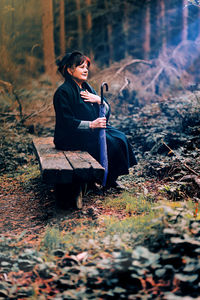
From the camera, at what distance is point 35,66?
7.26 meters

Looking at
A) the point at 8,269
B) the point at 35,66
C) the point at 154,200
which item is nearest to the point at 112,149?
the point at 154,200

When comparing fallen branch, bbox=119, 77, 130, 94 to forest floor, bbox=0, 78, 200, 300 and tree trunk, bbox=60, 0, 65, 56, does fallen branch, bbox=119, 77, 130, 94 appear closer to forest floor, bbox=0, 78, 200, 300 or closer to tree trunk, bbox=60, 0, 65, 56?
tree trunk, bbox=60, 0, 65, 56

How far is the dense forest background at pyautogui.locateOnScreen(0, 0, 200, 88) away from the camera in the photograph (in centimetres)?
715

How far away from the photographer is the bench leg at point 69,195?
3.31 meters

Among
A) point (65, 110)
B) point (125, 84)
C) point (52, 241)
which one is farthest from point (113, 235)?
point (125, 84)

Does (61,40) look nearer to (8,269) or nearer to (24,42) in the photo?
(24,42)

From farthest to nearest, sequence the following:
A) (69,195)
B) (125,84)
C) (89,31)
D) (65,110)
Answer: (89,31) < (125,84) < (65,110) < (69,195)

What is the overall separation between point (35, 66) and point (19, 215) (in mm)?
4561

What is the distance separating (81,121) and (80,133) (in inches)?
6.2

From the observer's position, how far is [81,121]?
12.0 feet

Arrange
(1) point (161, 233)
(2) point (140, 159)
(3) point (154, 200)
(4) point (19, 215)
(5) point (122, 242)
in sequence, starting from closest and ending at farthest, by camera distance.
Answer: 1. (1) point (161, 233)
2. (5) point (122, 242)
3. (3) point (154, 200)
4. (4) point (19, 215)
5. (2) point (140, 159)

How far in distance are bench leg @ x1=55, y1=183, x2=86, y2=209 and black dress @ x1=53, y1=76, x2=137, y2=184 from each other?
678mm

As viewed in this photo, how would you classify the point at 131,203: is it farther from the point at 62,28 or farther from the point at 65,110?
the point at 62,28

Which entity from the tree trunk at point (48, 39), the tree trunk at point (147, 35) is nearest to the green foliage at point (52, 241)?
the tree trunk at point (48, 39)
